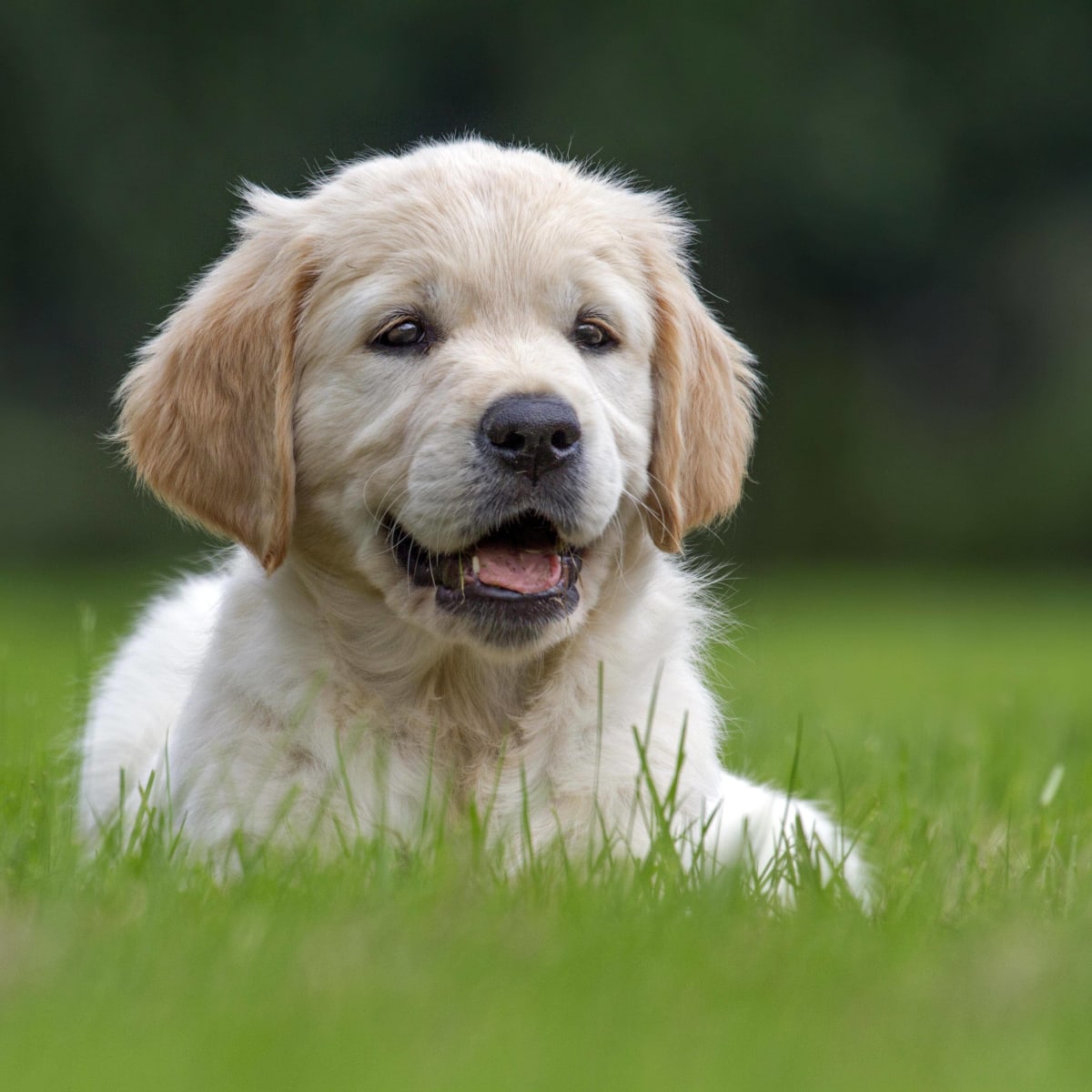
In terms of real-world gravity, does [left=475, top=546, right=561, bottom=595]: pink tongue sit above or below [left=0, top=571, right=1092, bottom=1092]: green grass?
above

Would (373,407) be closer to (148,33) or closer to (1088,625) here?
(1088,625)

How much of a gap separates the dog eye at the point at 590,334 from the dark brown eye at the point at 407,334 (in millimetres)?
380

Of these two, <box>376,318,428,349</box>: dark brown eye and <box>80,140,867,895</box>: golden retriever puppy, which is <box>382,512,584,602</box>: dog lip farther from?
<box>376,318,428,349</box>: dark brown eye

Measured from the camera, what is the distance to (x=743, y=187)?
21.5 metres

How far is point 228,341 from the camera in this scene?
4398mm

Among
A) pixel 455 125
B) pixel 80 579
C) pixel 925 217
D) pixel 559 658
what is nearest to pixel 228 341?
pixel 559 658

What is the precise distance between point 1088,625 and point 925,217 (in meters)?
7.22

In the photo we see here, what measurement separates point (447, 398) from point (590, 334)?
51 centimetres

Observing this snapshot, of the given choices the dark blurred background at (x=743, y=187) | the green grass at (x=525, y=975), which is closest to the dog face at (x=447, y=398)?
the green grass at (x=525, y=975)

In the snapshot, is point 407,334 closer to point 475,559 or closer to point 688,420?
point 475,559

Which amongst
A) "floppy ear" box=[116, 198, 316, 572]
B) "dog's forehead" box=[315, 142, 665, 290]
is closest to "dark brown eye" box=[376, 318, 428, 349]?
"dog's forehead" box=[315, 142, 665, 290]

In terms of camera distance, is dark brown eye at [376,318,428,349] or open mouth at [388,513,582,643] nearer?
open mouth at [388,513,582,643]

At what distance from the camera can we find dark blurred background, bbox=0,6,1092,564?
66.6 feet

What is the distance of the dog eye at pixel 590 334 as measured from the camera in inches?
171
